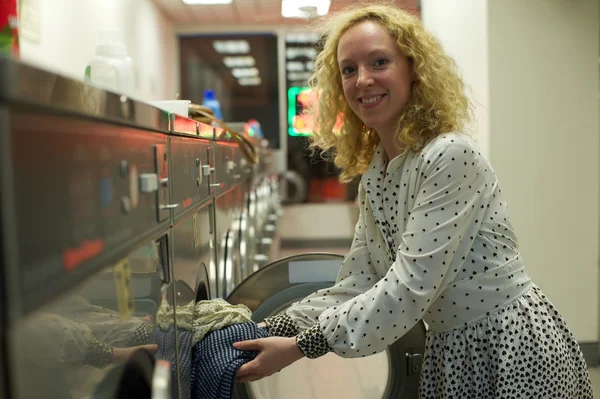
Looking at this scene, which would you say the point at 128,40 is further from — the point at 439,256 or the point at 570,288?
the point at 439,256

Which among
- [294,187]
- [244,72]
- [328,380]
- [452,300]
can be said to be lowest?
[328,380]

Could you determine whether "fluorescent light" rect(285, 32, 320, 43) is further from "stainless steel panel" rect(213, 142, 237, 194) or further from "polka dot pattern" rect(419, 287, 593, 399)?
"polka dot pattern" rect(419, 287, 593, 399)

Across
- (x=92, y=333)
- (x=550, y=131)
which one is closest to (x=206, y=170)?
(x=92, y=333)

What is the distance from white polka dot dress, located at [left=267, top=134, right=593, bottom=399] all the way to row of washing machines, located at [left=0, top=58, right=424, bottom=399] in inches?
12.3

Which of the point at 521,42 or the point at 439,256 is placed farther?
the point at 521,42

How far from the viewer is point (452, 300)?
1289mm

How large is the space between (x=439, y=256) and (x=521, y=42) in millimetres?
1903

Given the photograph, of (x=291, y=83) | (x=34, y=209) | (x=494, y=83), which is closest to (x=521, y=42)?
(x=494, y=83)

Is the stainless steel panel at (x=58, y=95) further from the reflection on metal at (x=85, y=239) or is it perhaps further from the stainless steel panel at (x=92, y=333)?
the stainless steel panel at (x=92, y=333)

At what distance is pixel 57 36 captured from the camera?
4168 mm

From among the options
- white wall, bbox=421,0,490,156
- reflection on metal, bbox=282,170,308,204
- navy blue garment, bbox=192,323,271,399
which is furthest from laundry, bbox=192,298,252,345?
reflection on metal, bbox=282,170,308,204

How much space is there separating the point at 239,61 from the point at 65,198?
A: 8.96 m

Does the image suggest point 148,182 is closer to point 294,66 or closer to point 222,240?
point 222,240

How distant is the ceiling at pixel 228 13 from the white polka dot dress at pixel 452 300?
20.3 ft
